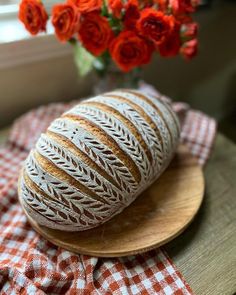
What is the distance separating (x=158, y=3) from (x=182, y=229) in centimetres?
44

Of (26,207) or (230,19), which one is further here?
(230,19)

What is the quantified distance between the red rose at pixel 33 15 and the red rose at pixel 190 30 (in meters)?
0.28

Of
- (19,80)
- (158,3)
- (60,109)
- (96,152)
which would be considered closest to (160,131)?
(96,152)

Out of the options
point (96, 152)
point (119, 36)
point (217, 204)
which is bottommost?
point (217, 204)

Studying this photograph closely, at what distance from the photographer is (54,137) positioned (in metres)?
0.61

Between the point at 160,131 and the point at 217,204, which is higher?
the point at 160,131

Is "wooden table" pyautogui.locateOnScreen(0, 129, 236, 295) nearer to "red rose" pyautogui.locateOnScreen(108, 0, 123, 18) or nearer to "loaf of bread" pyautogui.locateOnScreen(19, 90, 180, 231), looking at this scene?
"loaf of bread" pyautogui.locateOnScreen(19, 90, 180, 231)

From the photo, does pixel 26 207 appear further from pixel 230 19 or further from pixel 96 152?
pixel 230 19

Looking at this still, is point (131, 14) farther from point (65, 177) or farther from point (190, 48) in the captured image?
point (65, 177)

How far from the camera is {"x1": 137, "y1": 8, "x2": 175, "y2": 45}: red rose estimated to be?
63 centimetres

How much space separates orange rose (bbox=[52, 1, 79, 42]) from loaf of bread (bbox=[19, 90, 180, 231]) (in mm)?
146

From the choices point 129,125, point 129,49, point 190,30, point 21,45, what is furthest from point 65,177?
point 21,45

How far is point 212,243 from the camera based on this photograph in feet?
2.14

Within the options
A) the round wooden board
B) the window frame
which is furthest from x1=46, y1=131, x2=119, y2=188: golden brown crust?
the window frame
